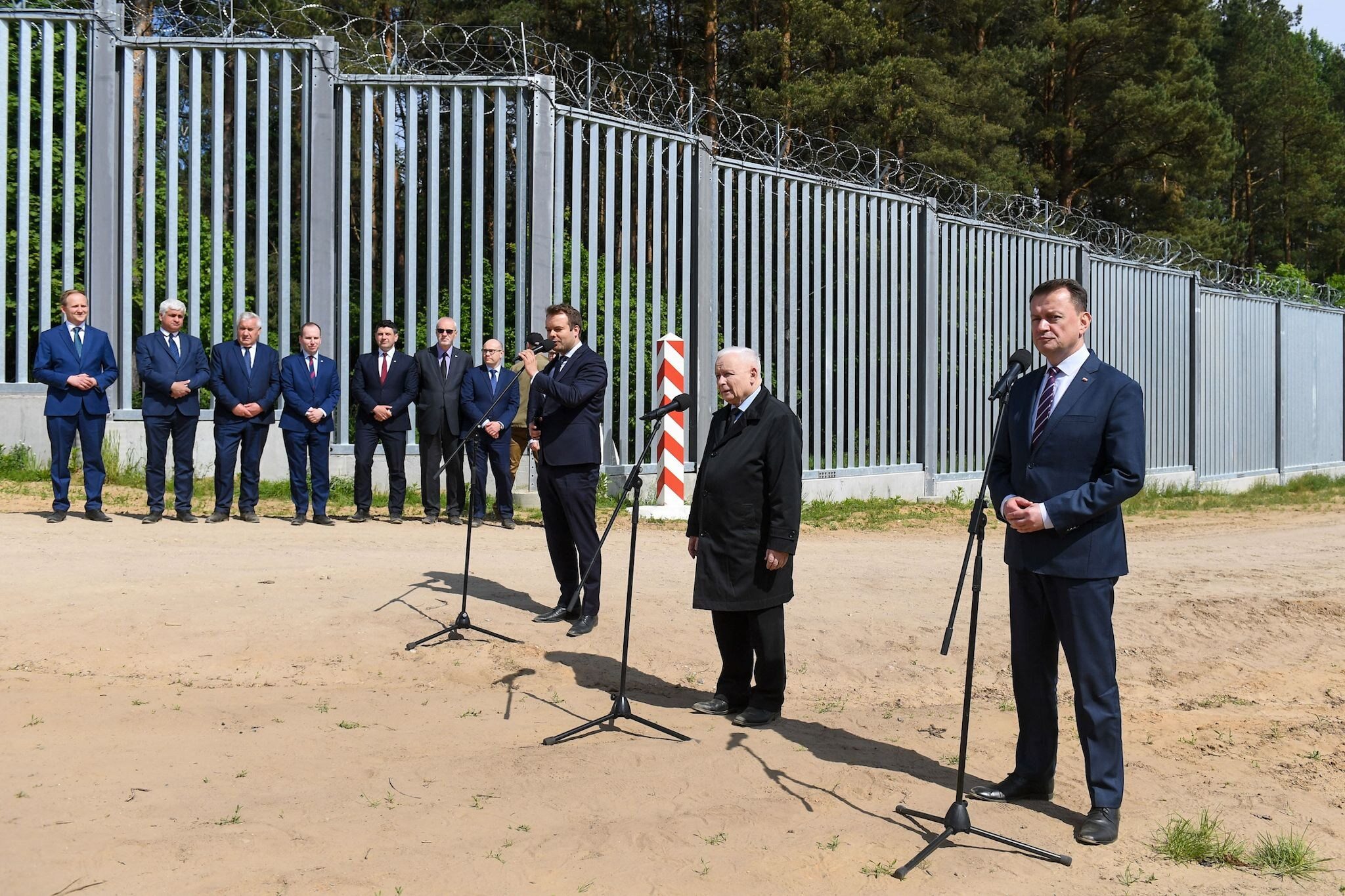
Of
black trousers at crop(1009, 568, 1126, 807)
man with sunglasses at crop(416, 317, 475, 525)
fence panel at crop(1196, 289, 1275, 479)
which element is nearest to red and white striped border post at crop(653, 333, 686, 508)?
man with sunglasses at crop(416, 317, 475, 525)

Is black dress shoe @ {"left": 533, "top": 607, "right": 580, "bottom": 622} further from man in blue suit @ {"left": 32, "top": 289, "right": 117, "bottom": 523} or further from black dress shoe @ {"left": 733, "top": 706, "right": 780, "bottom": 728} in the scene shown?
man in blue suit @ {"left": 32, "top": 289, "right": 117, "bottom": 523}

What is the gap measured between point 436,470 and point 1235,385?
18.1m

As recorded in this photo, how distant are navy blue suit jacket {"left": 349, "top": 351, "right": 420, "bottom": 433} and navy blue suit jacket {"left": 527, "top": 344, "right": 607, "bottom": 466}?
465cm

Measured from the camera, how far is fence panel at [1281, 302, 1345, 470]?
2675cm

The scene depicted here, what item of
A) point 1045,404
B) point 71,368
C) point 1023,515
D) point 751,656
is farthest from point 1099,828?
point 71,368

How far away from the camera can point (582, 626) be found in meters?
7.99

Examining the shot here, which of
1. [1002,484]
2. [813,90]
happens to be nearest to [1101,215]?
[813,90]

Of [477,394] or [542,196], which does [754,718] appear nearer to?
[477,394]

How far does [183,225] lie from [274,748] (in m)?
12.0

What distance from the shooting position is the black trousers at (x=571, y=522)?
794cm

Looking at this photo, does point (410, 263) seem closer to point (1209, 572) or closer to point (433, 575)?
point (433, 575)

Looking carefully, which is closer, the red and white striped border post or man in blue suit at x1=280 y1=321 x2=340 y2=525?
man in blue suit at x1=280 y1=321 x2=340 y2=525

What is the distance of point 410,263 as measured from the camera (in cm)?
1428

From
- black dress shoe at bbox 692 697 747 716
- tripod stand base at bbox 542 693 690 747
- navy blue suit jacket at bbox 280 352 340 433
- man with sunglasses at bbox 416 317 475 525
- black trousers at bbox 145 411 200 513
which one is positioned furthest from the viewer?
man with sunglasses at bbox 416 317 475 525
